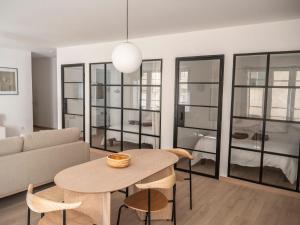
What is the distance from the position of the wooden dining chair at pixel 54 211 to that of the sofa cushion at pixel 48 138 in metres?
1.52

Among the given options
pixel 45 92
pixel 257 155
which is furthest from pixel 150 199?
pixel 45 92

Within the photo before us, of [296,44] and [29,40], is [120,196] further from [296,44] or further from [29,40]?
[29,40]

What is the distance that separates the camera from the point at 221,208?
129 inches

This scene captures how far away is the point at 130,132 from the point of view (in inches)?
213

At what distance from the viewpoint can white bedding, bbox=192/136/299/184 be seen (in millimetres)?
3682

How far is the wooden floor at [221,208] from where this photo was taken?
9.67 feet

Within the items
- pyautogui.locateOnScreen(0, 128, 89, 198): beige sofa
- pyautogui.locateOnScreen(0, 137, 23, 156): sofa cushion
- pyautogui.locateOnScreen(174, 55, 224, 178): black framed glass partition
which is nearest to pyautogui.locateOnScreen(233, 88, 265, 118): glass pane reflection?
pyautogui.locateOnScreen(174, 55, 224, 178): black framed glass partition

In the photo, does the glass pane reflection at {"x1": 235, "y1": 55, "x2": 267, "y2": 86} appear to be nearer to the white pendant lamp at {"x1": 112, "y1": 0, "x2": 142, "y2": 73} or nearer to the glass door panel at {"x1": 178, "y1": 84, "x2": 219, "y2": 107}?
the glass door panel at {"x1": 178, "y1": 84, "x2": 219, "y2": 107}

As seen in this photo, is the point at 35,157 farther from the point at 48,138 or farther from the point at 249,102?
the point at 249,102

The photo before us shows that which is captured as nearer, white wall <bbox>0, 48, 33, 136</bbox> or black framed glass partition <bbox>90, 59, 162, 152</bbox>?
black framed glass partition <bbox>90, 59, 162, 152</bbox>

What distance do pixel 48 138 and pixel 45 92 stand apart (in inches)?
228

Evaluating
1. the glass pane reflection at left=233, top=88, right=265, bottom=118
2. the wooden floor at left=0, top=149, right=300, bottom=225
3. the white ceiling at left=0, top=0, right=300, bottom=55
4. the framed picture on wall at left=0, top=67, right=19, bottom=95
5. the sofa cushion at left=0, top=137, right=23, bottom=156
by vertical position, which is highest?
the white ceiling at left=0, top=0, right=300, bottom=55

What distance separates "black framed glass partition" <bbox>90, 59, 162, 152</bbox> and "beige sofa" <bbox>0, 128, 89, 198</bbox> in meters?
1.54

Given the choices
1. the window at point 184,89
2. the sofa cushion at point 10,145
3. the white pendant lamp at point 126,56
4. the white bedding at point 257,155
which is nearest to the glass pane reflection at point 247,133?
the white bedding at point 257,155
